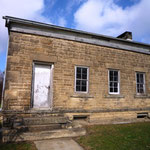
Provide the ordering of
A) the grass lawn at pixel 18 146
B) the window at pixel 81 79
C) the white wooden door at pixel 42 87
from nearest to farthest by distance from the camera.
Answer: the grass lawn at pixel 18 146, the white wooden door at pixel 42 87, the window at pixel 81 79

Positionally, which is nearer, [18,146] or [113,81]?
[18,146]

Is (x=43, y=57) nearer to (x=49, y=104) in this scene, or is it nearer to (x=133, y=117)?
(x=49, y=104)

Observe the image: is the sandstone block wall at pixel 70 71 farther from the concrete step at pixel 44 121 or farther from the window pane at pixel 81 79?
the concrete step at pixel 44 121

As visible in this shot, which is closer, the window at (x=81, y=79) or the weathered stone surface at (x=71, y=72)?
the weathered stone surface at (x=71, y=72)

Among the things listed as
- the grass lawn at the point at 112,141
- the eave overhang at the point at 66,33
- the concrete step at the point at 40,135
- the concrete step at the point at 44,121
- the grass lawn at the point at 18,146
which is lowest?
the grass lawn at the point at 112,141

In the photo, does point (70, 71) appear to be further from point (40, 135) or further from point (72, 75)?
point (40, 135)

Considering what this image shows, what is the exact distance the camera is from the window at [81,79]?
27.1 feet

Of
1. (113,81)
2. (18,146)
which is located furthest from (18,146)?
(113,81)

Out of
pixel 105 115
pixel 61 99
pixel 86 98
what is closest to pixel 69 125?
pixel 61 99

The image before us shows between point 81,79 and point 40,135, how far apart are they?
13.0 feet

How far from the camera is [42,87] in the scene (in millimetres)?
7516

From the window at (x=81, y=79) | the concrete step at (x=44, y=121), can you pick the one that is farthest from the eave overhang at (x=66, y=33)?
the concrete step at (x=44, y=121)

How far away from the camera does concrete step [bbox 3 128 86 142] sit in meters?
5.04

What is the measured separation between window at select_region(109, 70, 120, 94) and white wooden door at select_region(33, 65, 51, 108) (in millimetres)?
4001
